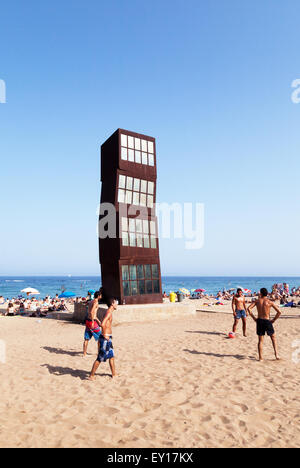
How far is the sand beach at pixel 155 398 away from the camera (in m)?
4.44

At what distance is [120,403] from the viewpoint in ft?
18.7

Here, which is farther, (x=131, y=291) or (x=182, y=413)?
(x=131, y=291)

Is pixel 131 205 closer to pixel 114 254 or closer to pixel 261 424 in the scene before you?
pixel 114 254

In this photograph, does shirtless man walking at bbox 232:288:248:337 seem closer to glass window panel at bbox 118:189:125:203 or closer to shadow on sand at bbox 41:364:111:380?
shadow on sand at bbox 41:364:111:380

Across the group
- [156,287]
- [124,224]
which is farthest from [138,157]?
[156,287]

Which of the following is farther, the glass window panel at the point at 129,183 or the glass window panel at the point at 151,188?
the glass window panel at the point at 151,188

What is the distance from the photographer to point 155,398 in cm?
588

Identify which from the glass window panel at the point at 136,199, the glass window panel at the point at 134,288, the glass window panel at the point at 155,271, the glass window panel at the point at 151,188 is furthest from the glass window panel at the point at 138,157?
the glass window panel at the point at 134,288

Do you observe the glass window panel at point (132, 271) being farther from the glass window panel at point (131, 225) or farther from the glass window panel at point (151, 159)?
the glass window panel at point (151, 159)

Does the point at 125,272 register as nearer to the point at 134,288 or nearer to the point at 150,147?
the point at 134,288

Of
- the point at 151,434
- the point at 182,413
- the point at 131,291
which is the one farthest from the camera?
the point at 131,291

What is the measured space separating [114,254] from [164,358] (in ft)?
38.1

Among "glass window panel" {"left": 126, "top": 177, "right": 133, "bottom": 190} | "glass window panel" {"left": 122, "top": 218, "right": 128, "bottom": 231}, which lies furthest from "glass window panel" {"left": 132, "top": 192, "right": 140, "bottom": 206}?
"glass window panel" {"left": 122, "top": 218, "right": 128, "bottom": 231}
